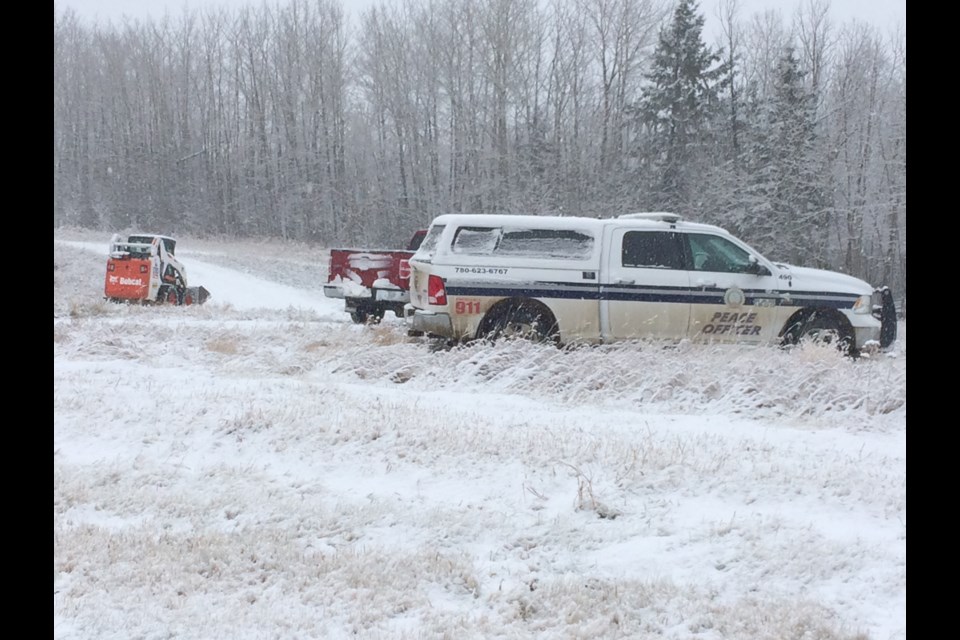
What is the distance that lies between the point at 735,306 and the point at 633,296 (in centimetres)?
129

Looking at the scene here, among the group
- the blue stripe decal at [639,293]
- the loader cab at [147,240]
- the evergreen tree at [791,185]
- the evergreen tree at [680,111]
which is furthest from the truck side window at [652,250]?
the evergreen tree at [680,111]

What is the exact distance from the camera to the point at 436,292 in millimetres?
9805

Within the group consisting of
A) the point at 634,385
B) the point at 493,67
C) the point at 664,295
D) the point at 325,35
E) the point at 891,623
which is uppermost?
the point at 325,35

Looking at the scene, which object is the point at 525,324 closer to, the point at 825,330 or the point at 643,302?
the point at 643,302

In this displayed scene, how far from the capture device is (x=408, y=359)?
31.6 feet

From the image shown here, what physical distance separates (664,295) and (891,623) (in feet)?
21.1

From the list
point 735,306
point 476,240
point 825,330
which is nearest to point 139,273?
point 476,240

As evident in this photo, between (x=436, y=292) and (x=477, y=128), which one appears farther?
(x=477, y=128)

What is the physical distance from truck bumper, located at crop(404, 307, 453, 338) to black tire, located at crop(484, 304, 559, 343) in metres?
0.49

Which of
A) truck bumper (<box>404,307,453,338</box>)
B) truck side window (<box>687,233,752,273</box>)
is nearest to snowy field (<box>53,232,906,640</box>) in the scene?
truck bumper (<box>404,307,453,338</box>)

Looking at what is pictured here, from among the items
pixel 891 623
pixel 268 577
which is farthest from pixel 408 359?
pixel 891 623

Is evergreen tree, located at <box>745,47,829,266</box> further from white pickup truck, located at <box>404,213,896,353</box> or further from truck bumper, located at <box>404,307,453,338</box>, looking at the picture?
truck bumper, located at <box>404,307,453,338</box>

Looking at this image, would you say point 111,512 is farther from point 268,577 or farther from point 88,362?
point 88,362
